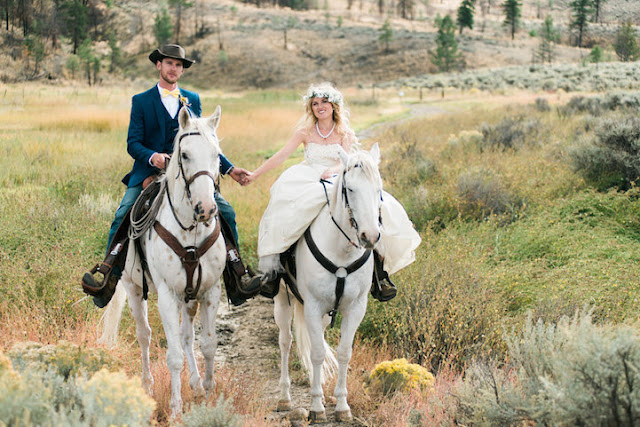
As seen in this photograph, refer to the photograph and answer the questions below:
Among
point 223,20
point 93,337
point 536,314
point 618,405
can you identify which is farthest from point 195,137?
point 223,20

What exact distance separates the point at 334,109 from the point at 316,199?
1230mm

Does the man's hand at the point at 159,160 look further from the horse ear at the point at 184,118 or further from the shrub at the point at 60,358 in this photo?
the shrub at the point at 60,358

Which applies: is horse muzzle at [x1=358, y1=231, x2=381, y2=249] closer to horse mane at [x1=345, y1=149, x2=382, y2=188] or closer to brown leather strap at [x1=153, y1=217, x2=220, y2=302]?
horse mane at [x1=345, y1=149, x2=382, y2=188]

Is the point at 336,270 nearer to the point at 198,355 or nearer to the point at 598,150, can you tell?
the point at 198,355

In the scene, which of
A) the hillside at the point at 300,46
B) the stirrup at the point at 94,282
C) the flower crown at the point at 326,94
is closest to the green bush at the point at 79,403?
the stirrup at the point at 94,282

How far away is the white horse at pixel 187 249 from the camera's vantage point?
14.4ft

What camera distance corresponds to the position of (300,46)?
311 feet

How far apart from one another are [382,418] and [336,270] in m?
1.46

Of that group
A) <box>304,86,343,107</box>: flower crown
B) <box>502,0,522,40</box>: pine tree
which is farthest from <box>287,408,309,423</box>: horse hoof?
<box>502,0,522,40</box>: pine tree

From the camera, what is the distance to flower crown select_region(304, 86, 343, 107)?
5.71m

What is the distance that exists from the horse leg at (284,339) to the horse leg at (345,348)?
0.63 metres

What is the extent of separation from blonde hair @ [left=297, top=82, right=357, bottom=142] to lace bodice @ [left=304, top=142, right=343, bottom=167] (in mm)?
187

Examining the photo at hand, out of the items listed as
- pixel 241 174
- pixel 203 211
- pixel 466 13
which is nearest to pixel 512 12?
pixel 466 13

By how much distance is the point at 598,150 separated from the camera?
10922 millimetres
